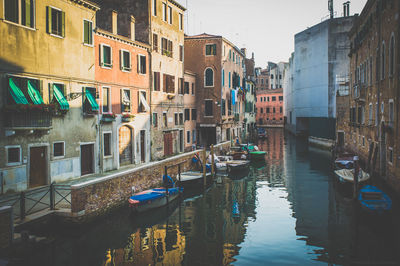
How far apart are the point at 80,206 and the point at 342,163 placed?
1914 cm

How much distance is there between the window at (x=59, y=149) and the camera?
15830 millimetres

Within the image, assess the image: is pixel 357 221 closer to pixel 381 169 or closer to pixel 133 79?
pixel 381 169

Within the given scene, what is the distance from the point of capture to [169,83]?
84.6 feet

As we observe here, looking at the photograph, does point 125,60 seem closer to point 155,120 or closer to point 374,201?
point 155,120

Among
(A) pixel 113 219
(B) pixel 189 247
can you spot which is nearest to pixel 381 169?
(B) pixel 189 247

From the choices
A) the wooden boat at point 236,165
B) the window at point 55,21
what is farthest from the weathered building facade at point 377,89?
the window at point 55,21

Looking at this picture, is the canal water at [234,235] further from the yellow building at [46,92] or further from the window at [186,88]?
the window at [186,88]

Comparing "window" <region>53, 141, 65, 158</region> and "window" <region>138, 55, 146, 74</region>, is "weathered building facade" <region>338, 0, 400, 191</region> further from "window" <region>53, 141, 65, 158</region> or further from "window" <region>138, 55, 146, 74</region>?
"window" <region>53, 141, 65, 158</region>

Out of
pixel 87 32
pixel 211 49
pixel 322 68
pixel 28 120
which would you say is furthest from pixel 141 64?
pixel 322 68

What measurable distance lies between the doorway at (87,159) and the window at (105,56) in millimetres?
4566

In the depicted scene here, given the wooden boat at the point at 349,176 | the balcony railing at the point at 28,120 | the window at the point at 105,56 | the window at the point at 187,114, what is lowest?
the wooden boat at the point at 349,176

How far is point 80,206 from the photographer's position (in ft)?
40.9

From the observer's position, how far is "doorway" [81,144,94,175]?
1773 centimetres

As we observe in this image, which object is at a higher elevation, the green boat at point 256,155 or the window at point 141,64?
the window at point 141,64
